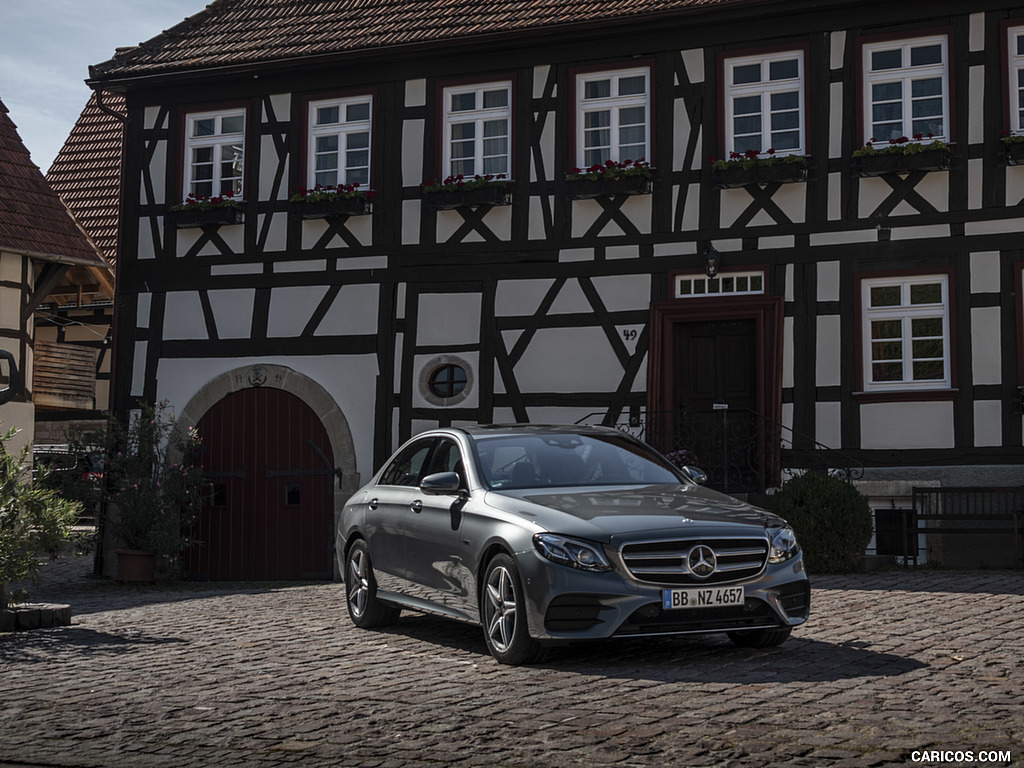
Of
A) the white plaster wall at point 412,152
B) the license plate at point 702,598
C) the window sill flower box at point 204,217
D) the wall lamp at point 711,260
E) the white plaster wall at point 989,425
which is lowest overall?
the license plate at point 702,598

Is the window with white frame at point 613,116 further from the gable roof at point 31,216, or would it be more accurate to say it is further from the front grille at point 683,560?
the front grille at point 683,560

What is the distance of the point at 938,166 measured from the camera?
16.5m

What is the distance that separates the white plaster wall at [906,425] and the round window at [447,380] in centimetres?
544

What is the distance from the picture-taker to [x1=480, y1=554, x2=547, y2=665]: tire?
8.07 metres

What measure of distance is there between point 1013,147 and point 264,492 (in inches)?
446

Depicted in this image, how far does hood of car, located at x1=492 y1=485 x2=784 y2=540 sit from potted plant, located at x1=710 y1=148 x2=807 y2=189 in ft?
29.5

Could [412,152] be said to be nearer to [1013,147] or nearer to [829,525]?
[1013,147]

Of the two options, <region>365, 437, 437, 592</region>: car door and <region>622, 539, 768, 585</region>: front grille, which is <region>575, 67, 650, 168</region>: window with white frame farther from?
<region>622, 539, 768, 585</region>: front grille

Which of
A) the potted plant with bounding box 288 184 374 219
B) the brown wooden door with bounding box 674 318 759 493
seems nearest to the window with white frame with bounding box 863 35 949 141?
the brown wooden door with bounding box 674 318 759 493

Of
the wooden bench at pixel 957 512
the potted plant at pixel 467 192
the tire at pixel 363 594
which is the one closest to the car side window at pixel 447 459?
the tire at pixel 363 594

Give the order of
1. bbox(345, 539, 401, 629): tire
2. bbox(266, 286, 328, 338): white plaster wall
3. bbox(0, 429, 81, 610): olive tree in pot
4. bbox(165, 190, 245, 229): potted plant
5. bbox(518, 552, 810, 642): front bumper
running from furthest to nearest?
bbox(165, 190, 245, 229): potted plant → bbox(266, 286, 328, 338): white plaster wall → bbox(0, 429, 81, 610): olive tree in pot → bbox(345, 539, 401, 629): tire → bbox(518, 552, 810, 642): front bumper

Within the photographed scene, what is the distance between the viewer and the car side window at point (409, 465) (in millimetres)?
10266

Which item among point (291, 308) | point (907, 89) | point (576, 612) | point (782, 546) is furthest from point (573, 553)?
point (291, 308)

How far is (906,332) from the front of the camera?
16.8 metres
